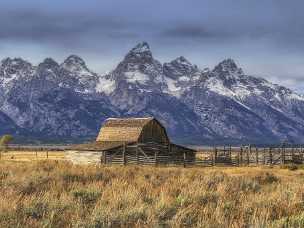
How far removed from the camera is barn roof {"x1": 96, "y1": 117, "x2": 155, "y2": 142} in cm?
6794

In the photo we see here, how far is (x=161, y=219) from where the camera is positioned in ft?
33.1

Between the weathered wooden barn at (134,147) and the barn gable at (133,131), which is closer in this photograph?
the weathered wooden barn at (134,147)

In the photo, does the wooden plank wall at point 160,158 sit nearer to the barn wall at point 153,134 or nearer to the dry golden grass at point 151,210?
the barn wall at point 153,134

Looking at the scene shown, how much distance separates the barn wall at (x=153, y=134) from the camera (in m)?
68.5

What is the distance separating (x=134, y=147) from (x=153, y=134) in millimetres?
7803

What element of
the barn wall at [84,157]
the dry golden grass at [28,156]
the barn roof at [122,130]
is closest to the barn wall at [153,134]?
the barn roof at [122,130]

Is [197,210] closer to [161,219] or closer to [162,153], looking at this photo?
[161,219]

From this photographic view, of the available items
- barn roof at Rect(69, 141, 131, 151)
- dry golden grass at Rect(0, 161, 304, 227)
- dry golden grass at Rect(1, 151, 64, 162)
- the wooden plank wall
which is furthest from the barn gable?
dry golden grass at Rect(0, 161, 304, 227)

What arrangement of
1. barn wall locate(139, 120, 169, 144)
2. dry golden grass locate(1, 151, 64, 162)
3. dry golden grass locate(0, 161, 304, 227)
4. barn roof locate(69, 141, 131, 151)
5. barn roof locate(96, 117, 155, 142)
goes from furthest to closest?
dry golden grass locate(1, 151, 64, 162)
barn wall locate(139, 120, 169, 144)
barn roof locate(96, 117, 155, 142)
barn roof locate(69, 141, 131, 151)
dry golden grass locate(0, 161, 304, 227)

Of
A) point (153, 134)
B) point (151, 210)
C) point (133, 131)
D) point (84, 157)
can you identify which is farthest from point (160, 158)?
point (151, 210)

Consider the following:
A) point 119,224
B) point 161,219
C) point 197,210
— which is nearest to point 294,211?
point 197,210

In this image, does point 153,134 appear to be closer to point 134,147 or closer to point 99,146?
point 134,147

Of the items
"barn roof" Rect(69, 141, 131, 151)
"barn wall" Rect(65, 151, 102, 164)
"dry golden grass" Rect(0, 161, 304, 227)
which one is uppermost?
"barn roof" Rect(69, 141, 131, 151)

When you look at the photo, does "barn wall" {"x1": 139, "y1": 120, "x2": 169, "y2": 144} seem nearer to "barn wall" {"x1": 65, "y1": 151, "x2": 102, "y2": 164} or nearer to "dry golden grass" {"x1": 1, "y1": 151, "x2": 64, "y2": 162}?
"barn wall" {"x1": 65, "y1": 151, "x2": 102, "y2": 164}
